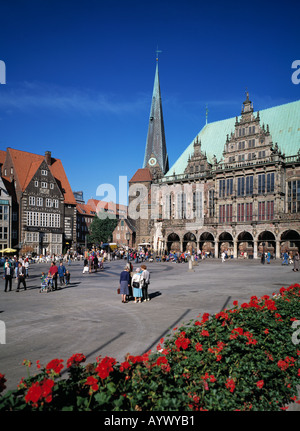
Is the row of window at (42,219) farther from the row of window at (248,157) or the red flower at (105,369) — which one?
the red flower at (105,369)

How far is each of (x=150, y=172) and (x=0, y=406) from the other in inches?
2811

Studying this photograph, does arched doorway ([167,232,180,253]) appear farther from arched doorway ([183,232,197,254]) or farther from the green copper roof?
the green copper roof

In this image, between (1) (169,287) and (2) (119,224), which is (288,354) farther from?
(2) (119,224)

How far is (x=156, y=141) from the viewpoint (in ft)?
251

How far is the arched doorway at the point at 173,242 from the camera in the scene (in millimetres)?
58812

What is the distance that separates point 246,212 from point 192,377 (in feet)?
152

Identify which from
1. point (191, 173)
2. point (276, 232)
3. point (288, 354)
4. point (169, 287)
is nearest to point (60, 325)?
point (288, 354)

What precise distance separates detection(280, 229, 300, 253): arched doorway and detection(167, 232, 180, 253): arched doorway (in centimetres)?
1869

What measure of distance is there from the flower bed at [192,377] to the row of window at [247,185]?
139ft

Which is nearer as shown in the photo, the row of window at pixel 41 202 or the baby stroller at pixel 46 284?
the baby stroller at pixel 46 284

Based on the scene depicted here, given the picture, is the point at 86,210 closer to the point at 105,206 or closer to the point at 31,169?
the point at 105,206

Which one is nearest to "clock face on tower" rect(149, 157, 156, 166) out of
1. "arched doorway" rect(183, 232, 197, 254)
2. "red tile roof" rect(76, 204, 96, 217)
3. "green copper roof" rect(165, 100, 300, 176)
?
"green copper roof" rect(165, 100, 300, 176)

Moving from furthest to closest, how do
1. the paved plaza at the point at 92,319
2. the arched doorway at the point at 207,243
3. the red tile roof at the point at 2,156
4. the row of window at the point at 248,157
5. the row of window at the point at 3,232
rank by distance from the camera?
1. the red tile roof at the point at 2,156
2. the arched doorway at the point at 207,243
3. the row of window at the point at 3,232
4. the row of window at the point at 248,157
5. the paved plaza at the point at 92,319

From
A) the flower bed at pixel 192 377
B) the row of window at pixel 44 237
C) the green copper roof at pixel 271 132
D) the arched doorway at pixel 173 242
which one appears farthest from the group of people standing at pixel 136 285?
the arched doorway at pixel 173 242
